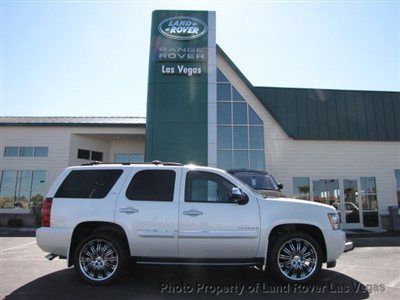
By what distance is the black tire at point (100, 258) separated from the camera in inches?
231

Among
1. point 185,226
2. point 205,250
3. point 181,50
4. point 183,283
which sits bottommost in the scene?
point 183,283

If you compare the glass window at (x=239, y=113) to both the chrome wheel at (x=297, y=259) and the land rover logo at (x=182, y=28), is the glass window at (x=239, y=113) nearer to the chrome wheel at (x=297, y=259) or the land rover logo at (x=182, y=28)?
the land rover logo at (x=182, y=28)

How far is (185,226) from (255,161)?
1294cm

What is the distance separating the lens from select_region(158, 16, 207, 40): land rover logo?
19220 millimetres

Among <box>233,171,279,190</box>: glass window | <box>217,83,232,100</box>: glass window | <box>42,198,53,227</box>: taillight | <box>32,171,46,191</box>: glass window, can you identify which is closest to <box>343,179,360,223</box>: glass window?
<box>217,83,232,100</box>: glass window

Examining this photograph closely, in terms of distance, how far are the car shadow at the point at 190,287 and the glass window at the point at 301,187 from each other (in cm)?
1188

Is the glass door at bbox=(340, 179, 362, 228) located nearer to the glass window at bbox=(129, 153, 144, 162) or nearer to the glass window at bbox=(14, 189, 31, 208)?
the glass window at bbox=(129, 153, 144, 162)

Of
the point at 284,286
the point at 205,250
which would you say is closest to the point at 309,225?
the point at 284,286

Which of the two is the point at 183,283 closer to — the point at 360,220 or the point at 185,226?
the point at 185,226

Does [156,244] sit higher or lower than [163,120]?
lower

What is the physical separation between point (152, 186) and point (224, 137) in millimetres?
12637

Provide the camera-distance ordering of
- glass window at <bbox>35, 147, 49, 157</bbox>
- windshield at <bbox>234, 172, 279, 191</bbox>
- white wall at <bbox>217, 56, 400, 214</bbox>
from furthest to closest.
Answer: glass window at <bbox>35, 147, 49, 157</bbox>
white wall at <bbox>217, 56, 400, 214</bbox>
windshield at <bbox>234, 172, 279, 191</bbox>

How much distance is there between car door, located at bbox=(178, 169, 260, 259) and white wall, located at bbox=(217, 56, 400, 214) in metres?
12.8

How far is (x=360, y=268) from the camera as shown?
24.7 feet
